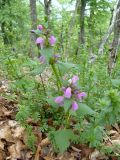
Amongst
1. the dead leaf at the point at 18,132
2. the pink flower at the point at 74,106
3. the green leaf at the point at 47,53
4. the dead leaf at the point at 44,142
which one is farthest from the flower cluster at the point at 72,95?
the dead leaf at the point at 18,132

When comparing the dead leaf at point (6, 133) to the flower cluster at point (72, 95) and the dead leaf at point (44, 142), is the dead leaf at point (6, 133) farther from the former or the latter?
the flower cluster at point (72, 95)

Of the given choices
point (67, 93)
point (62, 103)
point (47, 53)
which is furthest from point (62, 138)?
point (47, 53)

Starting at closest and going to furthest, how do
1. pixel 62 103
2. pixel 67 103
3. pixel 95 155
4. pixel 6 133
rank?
pixel 67 103, pixel 62 103, pixel 95 155, pixel 6 133

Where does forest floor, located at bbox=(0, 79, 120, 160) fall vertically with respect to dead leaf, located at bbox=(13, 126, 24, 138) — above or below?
below

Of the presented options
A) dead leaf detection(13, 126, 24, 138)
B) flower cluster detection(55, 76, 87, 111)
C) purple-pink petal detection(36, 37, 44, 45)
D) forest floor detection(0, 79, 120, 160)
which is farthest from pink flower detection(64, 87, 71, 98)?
dead leaf detection(13, 126, 24, 138)

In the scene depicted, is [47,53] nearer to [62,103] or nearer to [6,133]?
[62,103]

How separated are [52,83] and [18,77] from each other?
0.52m

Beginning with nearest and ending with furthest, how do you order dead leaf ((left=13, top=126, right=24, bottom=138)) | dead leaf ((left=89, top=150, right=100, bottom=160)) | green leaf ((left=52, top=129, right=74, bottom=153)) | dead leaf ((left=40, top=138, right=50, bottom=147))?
green leaf ((left=52, top=129, right=74, bottom=153)) → dead leaf ((left=89, top=150, right=100, bottom=160)) → dead leaf ((left=40, top=138, right=50, bottom=147)) → dead leaf ((left=13, top=126, right=24, bottom=138))

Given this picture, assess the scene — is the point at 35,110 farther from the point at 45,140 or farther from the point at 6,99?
the point at 6,99

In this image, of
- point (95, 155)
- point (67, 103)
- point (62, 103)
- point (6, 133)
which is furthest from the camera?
point (6, 133)

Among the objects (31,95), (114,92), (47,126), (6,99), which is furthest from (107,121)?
(6,99)

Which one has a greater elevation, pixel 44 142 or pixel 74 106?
pixel 74 106

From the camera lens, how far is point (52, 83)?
11.1 feet

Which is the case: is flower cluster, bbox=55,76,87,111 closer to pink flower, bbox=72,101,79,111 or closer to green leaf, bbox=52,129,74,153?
pink flower, bbox=72,101,79,111
